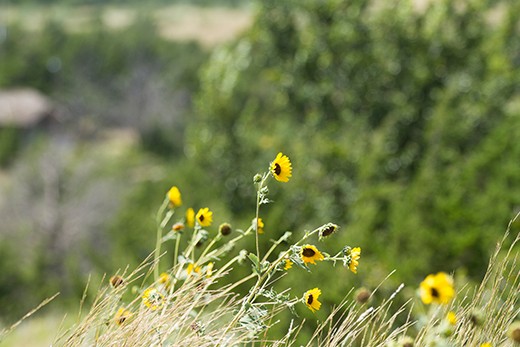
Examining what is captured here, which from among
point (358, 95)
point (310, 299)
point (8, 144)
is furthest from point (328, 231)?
point (8, 144)

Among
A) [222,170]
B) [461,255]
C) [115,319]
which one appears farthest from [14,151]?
[115,319]

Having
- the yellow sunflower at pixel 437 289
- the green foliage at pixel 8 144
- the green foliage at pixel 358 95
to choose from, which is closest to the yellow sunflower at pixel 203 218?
the yellow sunflower at pixel 437 289

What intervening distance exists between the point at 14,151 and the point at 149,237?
29.3 meters

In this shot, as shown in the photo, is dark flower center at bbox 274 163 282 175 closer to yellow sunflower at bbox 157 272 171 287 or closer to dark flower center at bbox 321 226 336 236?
dark flower center at bbox 321 226 336 236

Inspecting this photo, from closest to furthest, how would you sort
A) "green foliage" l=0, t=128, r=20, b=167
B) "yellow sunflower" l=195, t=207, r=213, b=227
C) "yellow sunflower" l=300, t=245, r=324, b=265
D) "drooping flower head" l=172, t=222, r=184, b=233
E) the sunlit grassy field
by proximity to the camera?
"yellow sunflower" l=300, t=245, r=324, b=265
"yellow sunflower" l=195, t=207, r=213, b=227
"drooping flower head" l=172, t=222, r=184, b=233
"green foliage" l=0, t=128, r=20, b=167
the sunlit grassy field

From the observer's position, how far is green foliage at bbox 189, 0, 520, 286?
12.6 m

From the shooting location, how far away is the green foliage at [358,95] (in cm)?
1257

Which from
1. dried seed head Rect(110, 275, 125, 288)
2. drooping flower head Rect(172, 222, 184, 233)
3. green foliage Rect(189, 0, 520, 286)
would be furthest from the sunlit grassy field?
dried seed head Rect(110, 275, 125, 288)

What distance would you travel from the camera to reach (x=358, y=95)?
13.4 metres

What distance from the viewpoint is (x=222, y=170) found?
12984 millimetres

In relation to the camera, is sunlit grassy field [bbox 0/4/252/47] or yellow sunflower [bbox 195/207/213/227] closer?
Answer: yellow sunflower [bbox 195/207/213/227]

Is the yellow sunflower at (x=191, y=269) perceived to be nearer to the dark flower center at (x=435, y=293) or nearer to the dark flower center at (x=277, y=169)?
the dark flower center at (x=277, y=169)

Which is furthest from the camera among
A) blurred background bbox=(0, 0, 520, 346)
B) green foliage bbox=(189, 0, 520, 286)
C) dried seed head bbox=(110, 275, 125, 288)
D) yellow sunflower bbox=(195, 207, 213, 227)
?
green foliage bbox=(189, 0, 520, 286)

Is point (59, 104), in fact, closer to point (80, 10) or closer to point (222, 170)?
point (80, 10)
